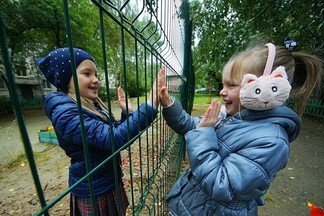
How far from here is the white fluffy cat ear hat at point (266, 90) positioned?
3.66ft

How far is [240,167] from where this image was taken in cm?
109

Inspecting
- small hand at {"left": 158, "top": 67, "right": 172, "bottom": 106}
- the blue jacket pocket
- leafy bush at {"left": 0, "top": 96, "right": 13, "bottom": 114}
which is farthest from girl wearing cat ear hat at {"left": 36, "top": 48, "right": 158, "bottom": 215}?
leafy bush at {"left": 0, "top": 96, "right": 13, "bottom": 114}

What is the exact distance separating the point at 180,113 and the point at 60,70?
88 cm

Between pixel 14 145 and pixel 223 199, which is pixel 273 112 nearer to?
pixel 223 199

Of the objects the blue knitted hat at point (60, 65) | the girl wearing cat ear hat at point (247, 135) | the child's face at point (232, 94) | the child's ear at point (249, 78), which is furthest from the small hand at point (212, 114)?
the blue knitted hat at point (60, 65)

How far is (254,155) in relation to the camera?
108cm

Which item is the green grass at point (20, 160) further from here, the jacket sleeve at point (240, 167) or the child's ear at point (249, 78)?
the child's ear at point (249, 78)

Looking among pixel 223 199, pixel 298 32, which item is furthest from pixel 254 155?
pixel 298 32

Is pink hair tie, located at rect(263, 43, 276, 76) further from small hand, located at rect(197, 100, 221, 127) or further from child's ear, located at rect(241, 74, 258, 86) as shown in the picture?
small hand, located at rect(197, 100, 221, 127)

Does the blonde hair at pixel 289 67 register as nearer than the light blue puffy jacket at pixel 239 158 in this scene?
No

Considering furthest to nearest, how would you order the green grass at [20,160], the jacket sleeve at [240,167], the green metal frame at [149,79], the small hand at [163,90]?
the green grass at [20,160] < the small hand at [163,90] < the jacket sleeve at [240,167] < the green metal frame at [149,79]

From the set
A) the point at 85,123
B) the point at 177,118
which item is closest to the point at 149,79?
the point at 177,118

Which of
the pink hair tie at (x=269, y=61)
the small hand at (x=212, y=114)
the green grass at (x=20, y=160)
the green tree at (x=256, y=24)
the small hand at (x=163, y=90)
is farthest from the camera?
the green grass at (x=20, y=160)

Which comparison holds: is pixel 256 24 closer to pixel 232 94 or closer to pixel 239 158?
pixel 232 94
